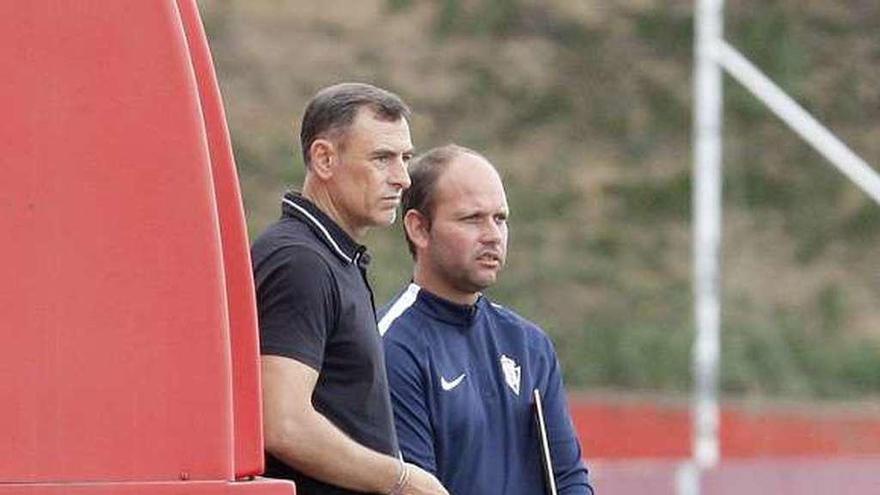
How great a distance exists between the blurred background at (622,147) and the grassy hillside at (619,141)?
1.3 inches

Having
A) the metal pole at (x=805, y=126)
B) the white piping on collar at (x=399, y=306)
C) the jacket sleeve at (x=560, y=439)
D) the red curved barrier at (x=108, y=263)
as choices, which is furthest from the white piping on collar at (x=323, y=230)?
the metal pole at (x=805, y=126)

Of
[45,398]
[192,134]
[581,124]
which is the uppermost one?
[581,124]

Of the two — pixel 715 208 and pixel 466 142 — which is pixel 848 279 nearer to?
pixel 466 142

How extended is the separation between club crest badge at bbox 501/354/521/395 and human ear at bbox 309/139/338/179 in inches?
30.6

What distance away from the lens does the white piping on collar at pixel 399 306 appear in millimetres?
4926

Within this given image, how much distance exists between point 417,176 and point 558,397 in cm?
53

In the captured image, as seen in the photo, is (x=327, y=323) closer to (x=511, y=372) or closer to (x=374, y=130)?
(x=374, y=130)

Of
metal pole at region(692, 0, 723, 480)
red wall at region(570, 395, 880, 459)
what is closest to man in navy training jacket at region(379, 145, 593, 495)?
metal pole at region(692, 0, 723, 480)

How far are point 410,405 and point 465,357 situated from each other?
0.17 m

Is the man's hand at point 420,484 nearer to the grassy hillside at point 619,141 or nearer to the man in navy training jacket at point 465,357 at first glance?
the man in navy training jacket at point 465,357

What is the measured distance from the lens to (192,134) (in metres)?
2.98

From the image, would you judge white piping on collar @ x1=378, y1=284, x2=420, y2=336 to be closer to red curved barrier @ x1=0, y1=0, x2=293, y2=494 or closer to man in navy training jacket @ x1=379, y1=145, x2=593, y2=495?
man in navy training jacket @ x1=379, y1=145, x2=593, y2=495

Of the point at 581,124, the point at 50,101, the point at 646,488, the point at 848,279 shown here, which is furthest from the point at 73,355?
the point at 581,124

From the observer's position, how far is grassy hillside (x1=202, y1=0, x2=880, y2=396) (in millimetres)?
29516
